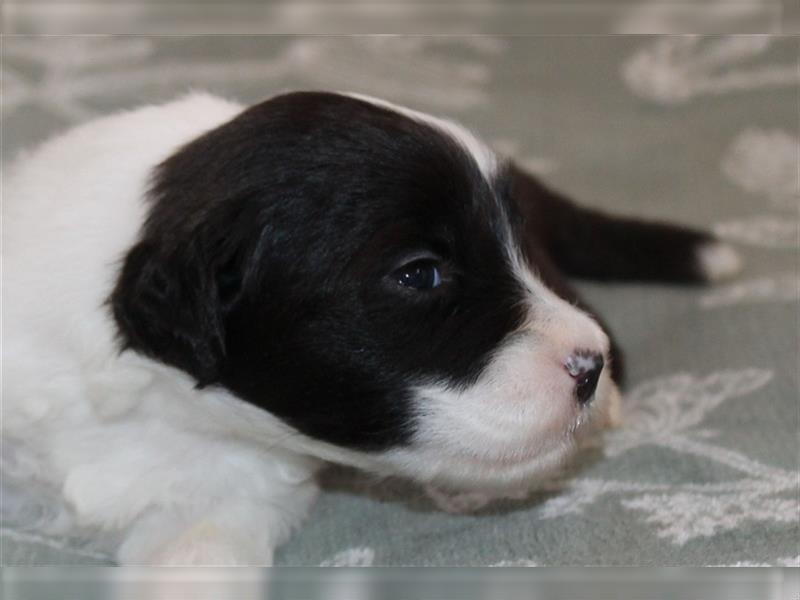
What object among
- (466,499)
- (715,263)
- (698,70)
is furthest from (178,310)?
(698,70)

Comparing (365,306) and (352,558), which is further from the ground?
(365,306)

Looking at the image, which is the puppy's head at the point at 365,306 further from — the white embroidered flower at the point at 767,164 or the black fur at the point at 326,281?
the white embroidered flower at the point at 767,164

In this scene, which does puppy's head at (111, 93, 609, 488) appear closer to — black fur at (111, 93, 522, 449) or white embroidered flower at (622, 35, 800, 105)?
black fur at (111, 93, 522, 449)

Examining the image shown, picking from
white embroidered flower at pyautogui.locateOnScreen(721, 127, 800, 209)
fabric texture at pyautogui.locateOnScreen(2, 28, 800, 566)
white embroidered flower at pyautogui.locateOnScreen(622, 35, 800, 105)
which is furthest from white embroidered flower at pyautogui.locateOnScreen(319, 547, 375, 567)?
white embroidered flower at pyautogui.locateOnScreen(622, 35, 800, 105)

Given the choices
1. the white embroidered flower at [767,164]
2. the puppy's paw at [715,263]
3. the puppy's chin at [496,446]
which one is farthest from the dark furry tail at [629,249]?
the puppy's chin at [496,446]

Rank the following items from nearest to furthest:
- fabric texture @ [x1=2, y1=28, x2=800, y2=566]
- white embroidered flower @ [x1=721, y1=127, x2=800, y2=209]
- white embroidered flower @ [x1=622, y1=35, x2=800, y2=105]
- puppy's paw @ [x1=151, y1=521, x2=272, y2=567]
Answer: puppy's paw @ [x1=151, y1=521, x2=272, y2=567] → fabric texture @ [x1=2, y1=28, x2=800, y2=566] → white embroidered flower @ [x1=721, y1=127, x2=800, y2=209] → white embroidered flower @ [x1=622, y1=35, x2=800, y2=105]

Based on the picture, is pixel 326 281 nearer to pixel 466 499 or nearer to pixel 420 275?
pixel 420 275

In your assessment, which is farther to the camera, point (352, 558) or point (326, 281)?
point (352, 558)

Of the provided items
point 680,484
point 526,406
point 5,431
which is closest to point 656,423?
point 680,484
